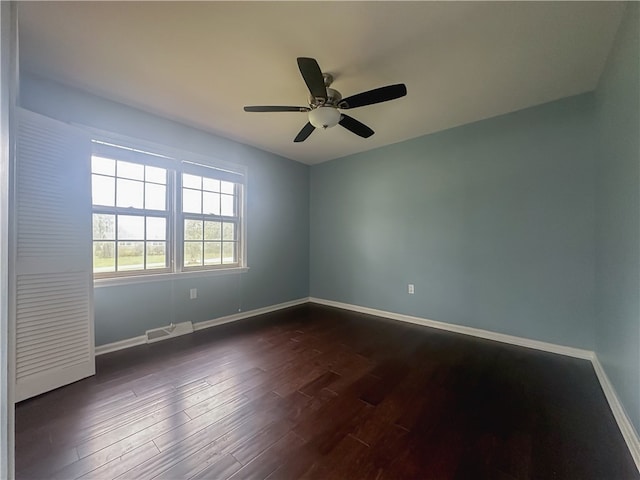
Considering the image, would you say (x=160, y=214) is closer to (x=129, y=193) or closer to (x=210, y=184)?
(x=129, y=193)

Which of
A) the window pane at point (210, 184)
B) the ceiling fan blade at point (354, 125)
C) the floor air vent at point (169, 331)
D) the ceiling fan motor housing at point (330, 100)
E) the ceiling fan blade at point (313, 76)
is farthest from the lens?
the window pane at point (210, 184)

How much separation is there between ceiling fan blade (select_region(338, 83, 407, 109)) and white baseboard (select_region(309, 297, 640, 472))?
7.94ft

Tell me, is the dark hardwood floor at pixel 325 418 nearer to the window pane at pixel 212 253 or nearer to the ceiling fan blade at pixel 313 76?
the window pane at pixel 212 253

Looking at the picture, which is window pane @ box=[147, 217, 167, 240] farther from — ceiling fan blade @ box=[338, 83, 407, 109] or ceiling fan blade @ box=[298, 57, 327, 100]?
ceiling fan blade @ box=[338, 83, 407, 109]

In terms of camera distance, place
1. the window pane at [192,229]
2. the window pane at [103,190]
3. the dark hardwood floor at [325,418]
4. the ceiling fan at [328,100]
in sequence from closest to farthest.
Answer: the dark hardwood floor at [325,418]
the ceiling fan at [328,100]
the window pane at [103,190]
the window pane at [192,229]

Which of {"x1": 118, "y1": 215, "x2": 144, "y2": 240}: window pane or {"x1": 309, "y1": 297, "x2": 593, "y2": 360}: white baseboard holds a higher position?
{"x1": 118, "y1": 215, "x2": 144, "y2": 240}: window pane

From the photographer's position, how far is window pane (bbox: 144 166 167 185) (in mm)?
2920

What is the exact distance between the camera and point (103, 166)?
103 inches

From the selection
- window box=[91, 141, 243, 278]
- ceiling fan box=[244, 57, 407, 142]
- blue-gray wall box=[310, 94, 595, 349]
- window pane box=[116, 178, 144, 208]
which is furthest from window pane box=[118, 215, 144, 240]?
blue-gray wall box=[310, 94, 595, 349]

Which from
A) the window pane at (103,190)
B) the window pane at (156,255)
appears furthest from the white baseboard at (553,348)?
the window pane at (103,190)

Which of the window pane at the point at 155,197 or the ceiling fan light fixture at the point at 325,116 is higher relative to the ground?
the ceiling fan light fixture at the point at 325,116

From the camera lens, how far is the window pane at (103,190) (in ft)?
8.45

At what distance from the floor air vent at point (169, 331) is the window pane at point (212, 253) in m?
0.81

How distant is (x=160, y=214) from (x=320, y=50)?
2.44m
